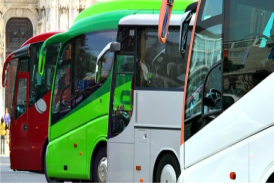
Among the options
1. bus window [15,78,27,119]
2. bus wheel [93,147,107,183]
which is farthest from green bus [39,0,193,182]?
bus window [15,78,27,119]

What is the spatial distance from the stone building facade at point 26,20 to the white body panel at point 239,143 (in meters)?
28.8

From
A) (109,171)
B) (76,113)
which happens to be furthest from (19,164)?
(109,171)

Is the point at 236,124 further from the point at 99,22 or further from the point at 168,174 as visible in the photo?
the point at 99,22

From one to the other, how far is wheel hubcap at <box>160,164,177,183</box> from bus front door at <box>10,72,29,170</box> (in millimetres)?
7097

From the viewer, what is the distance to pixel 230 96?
6469mm

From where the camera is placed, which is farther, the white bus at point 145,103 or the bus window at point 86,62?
the bus window at point 86,62

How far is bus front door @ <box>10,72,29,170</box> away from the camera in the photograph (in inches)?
639

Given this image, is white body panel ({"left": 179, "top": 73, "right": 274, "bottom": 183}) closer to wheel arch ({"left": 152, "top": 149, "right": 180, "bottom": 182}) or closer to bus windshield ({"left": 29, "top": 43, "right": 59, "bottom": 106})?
wheel arch ({"left": 152, "top": 149, "right": 180, "bottom": 182})

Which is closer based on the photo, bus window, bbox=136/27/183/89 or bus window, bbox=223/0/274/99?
bus window, bbox=223/0/274/99

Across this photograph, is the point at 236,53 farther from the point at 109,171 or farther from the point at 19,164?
the point at 19,164

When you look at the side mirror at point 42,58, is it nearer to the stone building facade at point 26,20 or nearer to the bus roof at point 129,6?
the bus roof at point 129,6

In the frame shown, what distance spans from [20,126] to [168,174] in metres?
7.65

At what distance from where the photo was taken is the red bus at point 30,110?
15.8 m

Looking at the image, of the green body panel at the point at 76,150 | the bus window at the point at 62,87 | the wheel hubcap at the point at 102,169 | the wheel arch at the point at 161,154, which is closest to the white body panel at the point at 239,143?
the wheel arch at the point at 161,154
